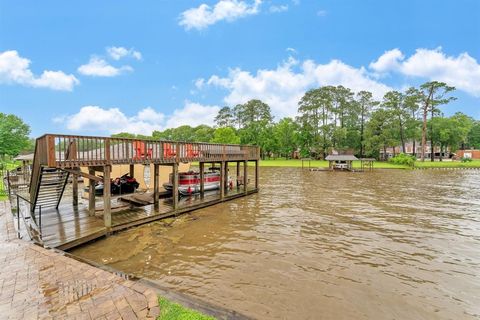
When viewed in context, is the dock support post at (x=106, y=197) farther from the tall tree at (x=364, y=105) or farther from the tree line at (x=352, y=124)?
the tall tree at (x=364, y=105)

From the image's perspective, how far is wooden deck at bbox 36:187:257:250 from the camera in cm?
791

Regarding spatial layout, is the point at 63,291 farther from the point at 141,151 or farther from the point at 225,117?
the point at 225,117

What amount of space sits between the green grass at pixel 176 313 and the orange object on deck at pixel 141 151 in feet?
23.7

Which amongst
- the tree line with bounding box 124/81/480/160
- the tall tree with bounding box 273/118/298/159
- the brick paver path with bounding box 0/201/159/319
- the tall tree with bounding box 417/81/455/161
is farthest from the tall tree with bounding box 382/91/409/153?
the brick paver path with bounding box 0/201/159/319

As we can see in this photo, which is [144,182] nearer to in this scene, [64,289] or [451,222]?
[64,289]

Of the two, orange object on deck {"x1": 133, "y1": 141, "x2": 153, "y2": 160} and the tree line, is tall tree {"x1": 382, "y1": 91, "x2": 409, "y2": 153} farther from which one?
orange object on deck {"x1": 133, "y1": 141, "x2": 153, "y2": 160}

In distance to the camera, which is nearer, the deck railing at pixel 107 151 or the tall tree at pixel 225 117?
the deck railing at pixel 107 151

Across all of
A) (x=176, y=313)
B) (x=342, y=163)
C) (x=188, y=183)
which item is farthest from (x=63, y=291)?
(x=342, y=163)

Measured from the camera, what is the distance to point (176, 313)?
12.7 ft

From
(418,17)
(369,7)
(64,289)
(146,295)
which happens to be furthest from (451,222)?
(418,17)

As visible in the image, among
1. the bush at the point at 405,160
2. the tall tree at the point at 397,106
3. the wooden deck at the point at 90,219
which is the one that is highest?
the tall tree at the point at 397,106

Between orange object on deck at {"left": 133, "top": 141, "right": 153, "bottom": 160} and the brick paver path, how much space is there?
480cm

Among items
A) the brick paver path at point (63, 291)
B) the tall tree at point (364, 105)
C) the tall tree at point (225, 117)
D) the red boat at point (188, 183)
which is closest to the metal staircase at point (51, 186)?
the brick paver path at point (63, 291)

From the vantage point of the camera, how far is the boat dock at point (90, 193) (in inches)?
317
